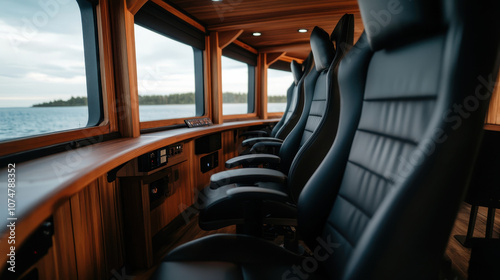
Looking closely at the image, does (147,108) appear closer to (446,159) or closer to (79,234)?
(79,234)

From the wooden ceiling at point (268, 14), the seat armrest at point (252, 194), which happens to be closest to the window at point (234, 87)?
the wooden ceiling at point (268, 14)

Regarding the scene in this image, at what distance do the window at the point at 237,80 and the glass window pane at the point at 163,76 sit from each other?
490 mm

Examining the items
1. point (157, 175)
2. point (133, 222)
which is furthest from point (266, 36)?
point (133, 222)

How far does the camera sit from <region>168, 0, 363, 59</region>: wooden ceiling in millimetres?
2367

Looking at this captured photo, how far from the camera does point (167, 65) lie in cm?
251

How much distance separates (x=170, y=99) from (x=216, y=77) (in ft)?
2.19

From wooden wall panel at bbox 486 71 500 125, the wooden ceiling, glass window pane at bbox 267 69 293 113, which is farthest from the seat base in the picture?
glass window pane at bbox 267 69 293 113

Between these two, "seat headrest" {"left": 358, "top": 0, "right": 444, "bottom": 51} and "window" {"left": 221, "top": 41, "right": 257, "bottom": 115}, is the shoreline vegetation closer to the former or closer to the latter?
"window" {"left": 221, "top": 41, "right": 257, "bottom": 115}

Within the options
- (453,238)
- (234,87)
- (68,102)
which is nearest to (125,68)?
(68,102)

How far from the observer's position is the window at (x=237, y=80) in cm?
354

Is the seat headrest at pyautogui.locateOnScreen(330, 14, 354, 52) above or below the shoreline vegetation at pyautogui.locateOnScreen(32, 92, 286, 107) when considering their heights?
above

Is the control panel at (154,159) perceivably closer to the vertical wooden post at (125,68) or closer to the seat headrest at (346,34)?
the vertical wooden post at (125,68)

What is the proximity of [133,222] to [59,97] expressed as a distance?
2.78 ft

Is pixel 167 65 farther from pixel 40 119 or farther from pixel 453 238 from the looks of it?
pixel 453 238
